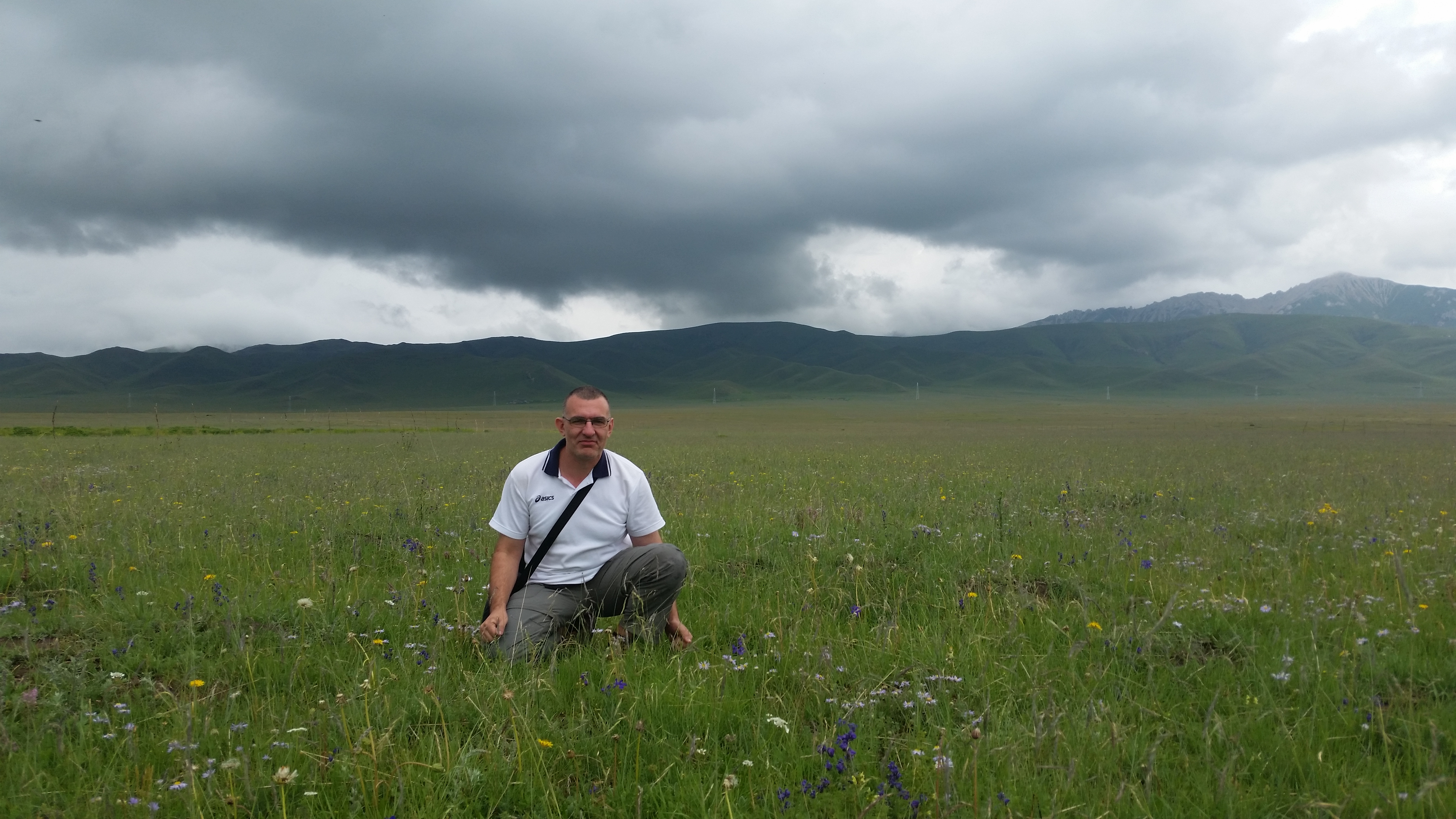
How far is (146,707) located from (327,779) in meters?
1.39

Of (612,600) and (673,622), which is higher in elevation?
(612,600)

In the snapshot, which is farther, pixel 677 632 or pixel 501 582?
pixel 677 632

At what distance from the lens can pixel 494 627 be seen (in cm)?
450

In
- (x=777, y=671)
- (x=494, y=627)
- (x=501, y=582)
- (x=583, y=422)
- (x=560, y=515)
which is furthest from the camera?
(x=560, y=515)

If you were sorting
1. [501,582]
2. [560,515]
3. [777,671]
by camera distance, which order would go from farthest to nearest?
[560,515] → [501,582] → [777,671]

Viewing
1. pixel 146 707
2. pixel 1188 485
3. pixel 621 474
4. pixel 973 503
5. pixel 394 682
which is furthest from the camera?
pixel 1188 485

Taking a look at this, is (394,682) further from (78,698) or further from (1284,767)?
(1284,767)

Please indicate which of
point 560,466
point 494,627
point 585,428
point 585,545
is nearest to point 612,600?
point 585,545

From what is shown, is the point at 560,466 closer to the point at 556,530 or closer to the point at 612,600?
the point at 556,530

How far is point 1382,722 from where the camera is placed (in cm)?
331

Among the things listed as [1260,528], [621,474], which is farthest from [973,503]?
[621,474]

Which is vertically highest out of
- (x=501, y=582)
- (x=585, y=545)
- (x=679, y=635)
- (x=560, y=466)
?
(x=560, y=466)

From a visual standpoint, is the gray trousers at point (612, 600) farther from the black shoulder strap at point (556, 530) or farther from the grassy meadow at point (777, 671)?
the grassy meadow at point (777, 671)

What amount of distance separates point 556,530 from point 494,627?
76cm
